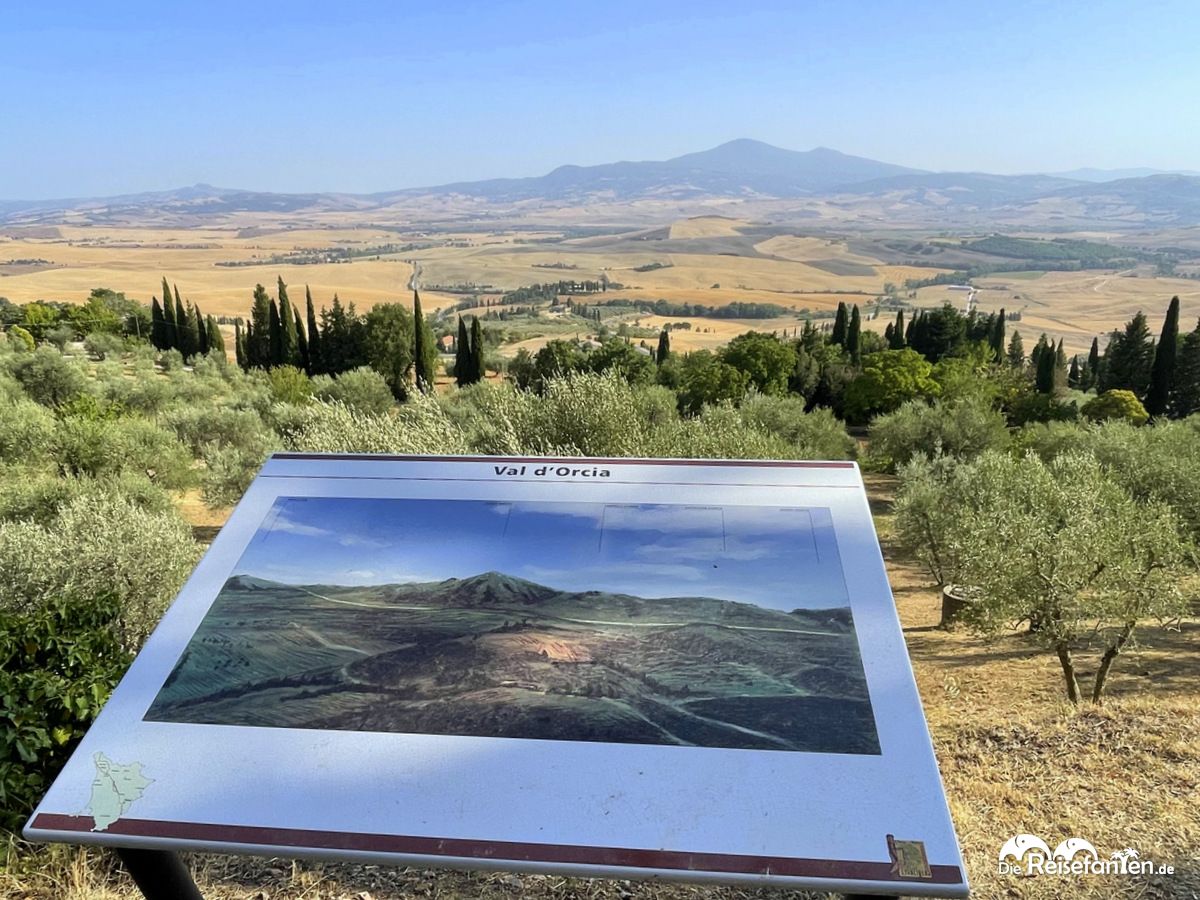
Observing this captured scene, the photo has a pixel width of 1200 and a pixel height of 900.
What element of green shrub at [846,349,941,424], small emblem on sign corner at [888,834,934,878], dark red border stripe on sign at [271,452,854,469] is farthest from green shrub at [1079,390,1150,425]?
small emblem on sign corner at [888,834,934,878]

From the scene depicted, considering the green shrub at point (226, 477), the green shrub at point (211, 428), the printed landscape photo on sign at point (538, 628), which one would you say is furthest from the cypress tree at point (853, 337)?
the printed landscape photo on sign at point (538, 628)

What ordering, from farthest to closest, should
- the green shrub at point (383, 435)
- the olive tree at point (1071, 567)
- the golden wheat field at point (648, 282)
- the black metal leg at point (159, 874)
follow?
1. the golden wheat field at point (648, 282)
2. the green shrub at point (383, 435)
3. the olive tree at point (1071, 567)
4. the black metal leg at point (159, 874)

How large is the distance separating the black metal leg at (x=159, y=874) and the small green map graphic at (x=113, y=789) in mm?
360

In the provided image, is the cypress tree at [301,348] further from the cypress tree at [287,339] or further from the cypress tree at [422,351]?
the cypress tree at [422,351]

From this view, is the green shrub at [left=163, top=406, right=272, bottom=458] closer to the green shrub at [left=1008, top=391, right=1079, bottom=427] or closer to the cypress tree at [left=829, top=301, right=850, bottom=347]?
the green shrub at [left=1008, top=391, right=1079, bottom=427]

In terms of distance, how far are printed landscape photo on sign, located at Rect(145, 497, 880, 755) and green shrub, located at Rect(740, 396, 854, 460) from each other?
77.4 ft

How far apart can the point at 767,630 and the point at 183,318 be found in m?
59.5

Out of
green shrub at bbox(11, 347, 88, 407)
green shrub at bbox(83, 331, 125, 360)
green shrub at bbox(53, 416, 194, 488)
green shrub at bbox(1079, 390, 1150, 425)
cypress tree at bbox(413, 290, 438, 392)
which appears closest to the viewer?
green shrub at bbox(53, 416, 194, 488)

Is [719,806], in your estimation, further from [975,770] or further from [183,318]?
[183,318]

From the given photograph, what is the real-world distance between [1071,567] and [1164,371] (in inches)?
1627

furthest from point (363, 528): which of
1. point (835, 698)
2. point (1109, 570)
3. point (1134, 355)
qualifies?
point (1134, 355)

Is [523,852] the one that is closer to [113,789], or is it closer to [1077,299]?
[113,789]

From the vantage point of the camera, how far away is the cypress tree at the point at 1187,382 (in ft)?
143

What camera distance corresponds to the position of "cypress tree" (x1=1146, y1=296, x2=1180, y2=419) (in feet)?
139
